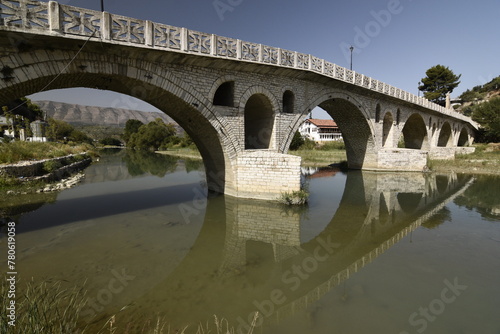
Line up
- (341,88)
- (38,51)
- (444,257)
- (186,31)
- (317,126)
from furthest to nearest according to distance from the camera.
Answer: (317,126)
(341,88)
(186,31)
(38,51)
(444,257)

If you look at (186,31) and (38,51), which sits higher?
(186,31)

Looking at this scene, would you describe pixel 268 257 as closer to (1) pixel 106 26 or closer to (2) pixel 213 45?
(2) pixel 213 45

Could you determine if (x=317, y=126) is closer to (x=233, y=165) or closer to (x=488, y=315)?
(x=233, y=165)

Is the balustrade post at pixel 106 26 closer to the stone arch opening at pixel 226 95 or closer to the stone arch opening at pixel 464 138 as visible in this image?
the stone arch opening at pixel 226 95

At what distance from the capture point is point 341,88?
1730 cm

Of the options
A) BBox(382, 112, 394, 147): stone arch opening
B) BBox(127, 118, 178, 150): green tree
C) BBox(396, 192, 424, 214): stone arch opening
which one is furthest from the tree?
BBox(127, 118, 178, 150): green tree

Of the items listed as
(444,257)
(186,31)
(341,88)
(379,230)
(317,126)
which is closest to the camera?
(444,257)

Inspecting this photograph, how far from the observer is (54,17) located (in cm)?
697

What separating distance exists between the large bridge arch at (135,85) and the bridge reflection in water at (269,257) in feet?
8.20

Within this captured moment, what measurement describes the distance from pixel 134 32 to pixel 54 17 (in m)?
2.12

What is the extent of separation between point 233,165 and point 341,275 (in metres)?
7.33

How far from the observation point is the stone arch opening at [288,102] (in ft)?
46.0

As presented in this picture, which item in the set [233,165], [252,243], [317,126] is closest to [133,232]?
[252,243]

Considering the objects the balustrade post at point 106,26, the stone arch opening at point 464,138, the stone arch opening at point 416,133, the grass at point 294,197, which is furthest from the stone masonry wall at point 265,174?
the stone arch opening at point 464,138
